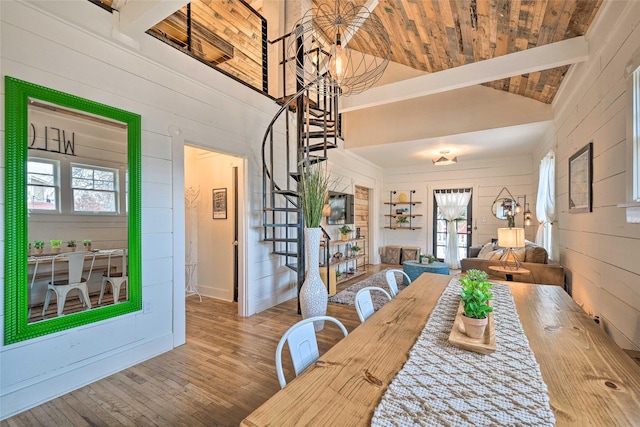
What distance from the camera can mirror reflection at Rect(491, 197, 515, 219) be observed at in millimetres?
6238

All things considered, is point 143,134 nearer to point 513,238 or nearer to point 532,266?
point 513,238

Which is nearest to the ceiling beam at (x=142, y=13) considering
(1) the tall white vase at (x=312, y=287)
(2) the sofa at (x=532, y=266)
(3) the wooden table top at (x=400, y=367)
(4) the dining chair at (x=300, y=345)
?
(1) the tall white vase at (x=312, y=287)

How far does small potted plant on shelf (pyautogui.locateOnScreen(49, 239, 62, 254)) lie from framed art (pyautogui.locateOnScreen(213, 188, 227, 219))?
2216 millimetres

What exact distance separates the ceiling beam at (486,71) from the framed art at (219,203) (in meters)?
2.28

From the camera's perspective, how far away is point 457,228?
22.5 feet

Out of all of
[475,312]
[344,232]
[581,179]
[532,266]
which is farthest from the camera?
[344,232]

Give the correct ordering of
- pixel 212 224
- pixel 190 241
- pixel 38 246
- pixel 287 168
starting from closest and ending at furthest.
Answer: pixel 38 246
pixel 287 168
pixel 212 224
pixel 190 241

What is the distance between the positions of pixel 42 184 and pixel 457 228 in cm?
723

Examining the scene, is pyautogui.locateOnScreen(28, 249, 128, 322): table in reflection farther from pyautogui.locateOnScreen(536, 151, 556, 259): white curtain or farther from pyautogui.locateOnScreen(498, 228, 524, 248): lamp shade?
pyautogui.locateOnScreen(536, 151, 556, 259): white curtain

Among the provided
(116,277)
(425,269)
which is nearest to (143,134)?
(116,277)

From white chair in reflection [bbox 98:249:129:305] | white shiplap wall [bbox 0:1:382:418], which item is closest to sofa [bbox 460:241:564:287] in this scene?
white shiplap wall [bbox 0:1:382:418]

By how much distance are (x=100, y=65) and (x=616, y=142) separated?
3903 millimetres

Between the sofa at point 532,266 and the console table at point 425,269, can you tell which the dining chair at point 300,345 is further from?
the console table at point 425,269

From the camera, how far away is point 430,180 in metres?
7.17
